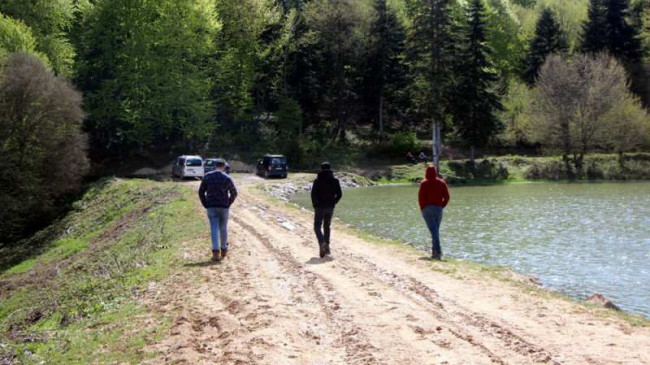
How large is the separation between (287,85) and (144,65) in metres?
19.0

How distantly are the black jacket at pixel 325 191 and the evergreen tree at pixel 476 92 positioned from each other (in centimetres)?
4059

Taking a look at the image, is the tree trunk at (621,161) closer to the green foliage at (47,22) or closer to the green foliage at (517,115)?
the green foliage at (517,115)

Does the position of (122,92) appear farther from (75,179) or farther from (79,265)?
(79,265)

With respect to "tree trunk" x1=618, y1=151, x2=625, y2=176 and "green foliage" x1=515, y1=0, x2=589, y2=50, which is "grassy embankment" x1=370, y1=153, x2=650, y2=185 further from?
"green foliage" x1=515, y1=0, x2=589, y2=50

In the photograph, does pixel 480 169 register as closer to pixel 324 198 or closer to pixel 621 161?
pixel 621 161

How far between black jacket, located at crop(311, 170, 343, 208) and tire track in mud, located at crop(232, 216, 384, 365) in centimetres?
157

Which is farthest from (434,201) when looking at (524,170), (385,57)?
(385,57)

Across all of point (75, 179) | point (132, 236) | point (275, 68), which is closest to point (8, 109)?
point (75, 179)

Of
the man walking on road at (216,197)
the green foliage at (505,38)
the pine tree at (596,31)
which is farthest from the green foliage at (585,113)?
the man walking on road at (216,197)

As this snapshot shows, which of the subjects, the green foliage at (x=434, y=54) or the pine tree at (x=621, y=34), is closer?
the green foliage at (x=434, y=54)

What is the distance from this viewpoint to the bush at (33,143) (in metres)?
28.9

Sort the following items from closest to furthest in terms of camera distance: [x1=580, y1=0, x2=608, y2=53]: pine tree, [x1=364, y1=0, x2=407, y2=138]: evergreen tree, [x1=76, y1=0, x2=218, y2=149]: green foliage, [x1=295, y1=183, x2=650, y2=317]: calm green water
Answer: [x1=295, y1=183, x2=650, y2=317]: calm green water < [x1=76, y1=0, x2=218, y2=149]: green foliage < [x1=364, y1=0, x2=407, y2=138]: evergreen tree < [x1=580, y1=0, x2=608, y2=53]: pine tree

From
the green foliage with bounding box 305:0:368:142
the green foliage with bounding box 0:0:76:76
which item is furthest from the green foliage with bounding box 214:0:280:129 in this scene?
the green foliage with bounding box 0:0:76:76

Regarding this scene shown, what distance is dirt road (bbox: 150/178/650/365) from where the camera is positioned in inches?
268
